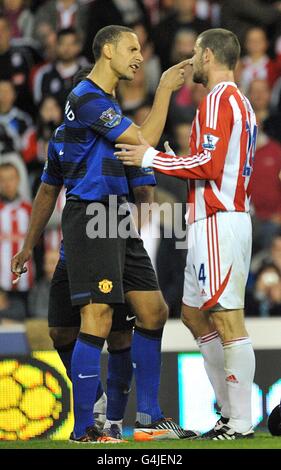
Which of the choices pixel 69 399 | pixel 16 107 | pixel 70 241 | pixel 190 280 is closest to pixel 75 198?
pixel 70 241

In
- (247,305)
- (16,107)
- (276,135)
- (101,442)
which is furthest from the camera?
(16,107)

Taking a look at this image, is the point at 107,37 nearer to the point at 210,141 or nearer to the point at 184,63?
the point at 184,63

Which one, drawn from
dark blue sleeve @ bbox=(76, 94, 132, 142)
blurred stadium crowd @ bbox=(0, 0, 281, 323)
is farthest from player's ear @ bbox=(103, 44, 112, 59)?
blurred stadium crowd @ bbox=(0, 0, 281, 323)

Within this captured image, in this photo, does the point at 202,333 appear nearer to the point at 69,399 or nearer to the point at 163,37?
the point at 69,399

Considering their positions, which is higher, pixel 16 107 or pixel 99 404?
pixel 16 107

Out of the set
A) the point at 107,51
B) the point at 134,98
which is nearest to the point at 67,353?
the point at 107,51

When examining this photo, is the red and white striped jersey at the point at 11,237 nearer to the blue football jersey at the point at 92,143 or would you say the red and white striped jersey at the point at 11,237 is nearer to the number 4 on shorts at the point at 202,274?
the blue football jersey at the point at 92,143

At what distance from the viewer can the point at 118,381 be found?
278 inches

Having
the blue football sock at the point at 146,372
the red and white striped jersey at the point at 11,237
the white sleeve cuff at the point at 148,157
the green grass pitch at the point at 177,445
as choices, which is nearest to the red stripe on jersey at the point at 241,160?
the white sleeve cuff at the point at 148,157

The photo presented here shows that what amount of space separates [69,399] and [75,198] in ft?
6.71

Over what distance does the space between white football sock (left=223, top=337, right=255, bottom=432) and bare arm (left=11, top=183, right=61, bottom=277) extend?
1.37m

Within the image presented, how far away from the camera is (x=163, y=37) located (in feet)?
42.8

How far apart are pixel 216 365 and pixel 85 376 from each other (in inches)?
32.5
